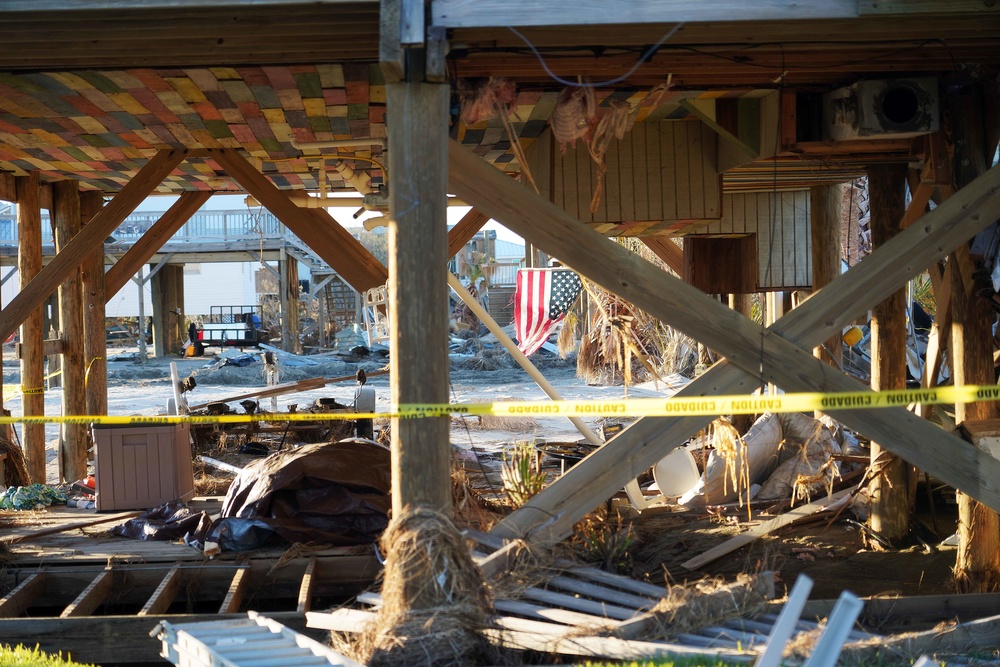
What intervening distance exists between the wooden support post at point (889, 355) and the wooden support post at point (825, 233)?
Answer: 1.86m

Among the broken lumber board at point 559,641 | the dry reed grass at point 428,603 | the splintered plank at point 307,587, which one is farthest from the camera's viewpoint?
the splintered plank at point 307,587

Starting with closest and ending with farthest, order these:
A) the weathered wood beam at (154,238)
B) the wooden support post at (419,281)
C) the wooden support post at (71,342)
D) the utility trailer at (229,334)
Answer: the wooden support post at (419,281) < the weathered wood beam at (154,238) < the wooden support post at (71,342) < the utility trailer at (229,334)

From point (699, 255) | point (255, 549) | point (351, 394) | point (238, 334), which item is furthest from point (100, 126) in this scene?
point (238, 334)

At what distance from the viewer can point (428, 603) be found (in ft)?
15.6

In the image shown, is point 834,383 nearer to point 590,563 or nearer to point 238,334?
point 590,563

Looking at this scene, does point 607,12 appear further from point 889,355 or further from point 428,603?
point 889,355

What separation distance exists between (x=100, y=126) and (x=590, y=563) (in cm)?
512

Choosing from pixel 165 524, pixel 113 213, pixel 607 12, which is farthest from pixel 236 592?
pixel 607 12

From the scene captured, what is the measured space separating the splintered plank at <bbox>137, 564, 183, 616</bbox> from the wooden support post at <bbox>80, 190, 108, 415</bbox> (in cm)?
517

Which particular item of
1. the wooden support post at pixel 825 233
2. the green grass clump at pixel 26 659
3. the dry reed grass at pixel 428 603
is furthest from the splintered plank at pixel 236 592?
the wooden support post at pixel 825 233

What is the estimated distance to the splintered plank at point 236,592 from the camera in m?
6.55

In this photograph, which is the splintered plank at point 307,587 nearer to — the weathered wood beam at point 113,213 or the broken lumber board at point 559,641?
the broken lumber board at point 559,641

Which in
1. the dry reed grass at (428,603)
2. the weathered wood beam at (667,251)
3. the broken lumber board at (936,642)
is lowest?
the broken lumber board at (936,642)

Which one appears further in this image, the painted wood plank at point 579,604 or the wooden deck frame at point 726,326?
the painted wood plank at point 579,604
